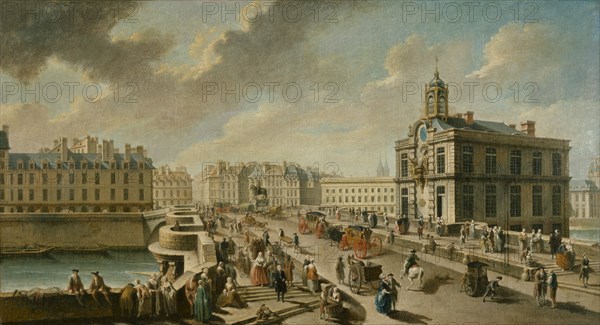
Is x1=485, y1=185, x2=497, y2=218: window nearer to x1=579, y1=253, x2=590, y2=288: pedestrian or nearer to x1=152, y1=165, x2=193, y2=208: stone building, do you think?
x1=579, y1=253, x2=590, y2=288: pedestrian

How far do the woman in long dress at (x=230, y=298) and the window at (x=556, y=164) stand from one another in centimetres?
588

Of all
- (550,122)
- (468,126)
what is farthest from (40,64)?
(550,122)

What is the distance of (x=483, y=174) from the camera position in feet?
25.5

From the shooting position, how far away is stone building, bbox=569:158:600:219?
25.2 feet

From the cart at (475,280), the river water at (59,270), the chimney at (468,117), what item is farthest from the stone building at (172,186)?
the chimney at (468,117)

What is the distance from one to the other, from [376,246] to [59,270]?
5017 mm

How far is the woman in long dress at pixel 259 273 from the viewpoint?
269 inches

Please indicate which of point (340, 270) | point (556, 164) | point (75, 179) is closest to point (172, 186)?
point (75, 179)

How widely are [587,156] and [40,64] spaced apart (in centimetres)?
938

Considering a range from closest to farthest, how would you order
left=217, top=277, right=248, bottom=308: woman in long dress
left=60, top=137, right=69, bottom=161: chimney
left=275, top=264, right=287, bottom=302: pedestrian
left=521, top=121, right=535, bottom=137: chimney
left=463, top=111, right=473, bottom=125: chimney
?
left=217, top=277, right=248, bottom=308: woman in long dress, left=275, top=264, right=287, bottom=302: pedestrian, left=60, top=137, right=69, bottom=161: chimney, left=463, top=111, right=473, bottom=125: chimney, left=521, top=121, right=535, bottom=137: chimney

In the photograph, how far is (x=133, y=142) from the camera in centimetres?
696

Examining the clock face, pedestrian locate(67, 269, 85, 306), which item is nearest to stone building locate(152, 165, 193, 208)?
pedestrian locate(67, 269, 85, 306)

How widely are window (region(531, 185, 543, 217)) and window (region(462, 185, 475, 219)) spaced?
43.1 inches

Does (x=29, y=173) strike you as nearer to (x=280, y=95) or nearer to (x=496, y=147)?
(x=280, y=95)
